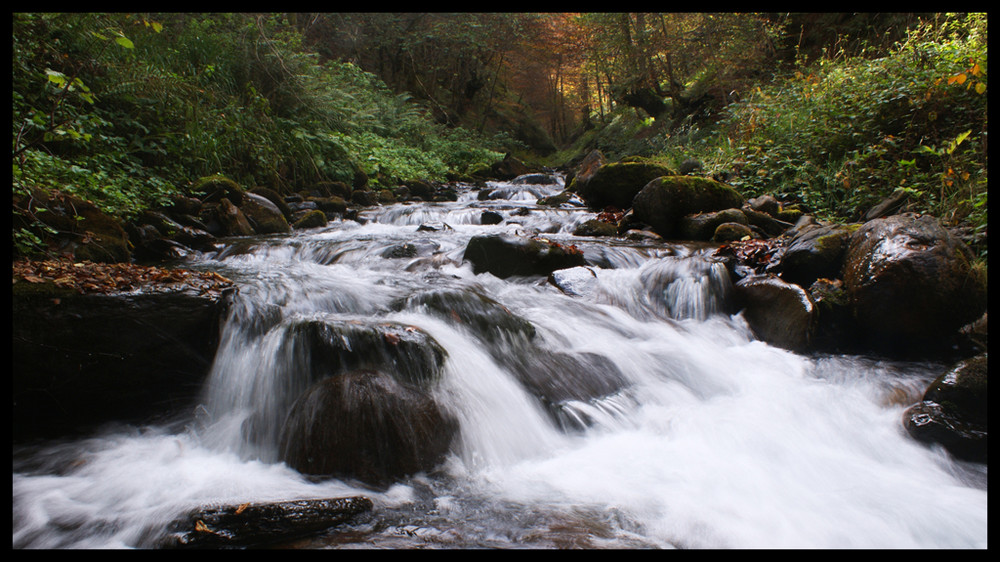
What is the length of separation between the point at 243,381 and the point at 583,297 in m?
3.47

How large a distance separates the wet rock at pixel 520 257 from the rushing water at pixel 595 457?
89 centimetres

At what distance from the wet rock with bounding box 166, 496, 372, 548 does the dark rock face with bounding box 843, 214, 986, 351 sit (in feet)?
14.5

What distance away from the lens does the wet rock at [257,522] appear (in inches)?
81.8

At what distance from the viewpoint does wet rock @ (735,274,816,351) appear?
4.41 m

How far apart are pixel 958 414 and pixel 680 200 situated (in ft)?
17.2

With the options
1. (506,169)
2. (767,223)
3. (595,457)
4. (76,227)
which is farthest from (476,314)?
(506,169)

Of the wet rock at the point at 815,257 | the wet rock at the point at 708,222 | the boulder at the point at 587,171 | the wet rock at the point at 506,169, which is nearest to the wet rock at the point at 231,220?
the wet rock at the point at 708,222

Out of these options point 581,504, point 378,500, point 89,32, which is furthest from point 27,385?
point 89,32

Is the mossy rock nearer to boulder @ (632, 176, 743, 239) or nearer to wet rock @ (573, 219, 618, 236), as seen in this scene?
wet rock @ (573, 219, 618, 236)

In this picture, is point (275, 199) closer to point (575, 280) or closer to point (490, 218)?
point (490, 218)

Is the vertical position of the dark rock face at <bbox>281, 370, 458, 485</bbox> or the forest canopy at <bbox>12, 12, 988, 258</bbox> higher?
the forest canopy at <bbox>12, 12, 988, 258</bbox>

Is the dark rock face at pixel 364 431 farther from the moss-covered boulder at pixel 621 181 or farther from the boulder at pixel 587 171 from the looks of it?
the boulder at pixel 587 171

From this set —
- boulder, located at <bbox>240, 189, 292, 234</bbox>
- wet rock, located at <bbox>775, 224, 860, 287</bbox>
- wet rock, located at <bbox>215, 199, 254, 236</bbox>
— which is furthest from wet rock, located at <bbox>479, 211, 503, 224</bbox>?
wet rock, located at <bbox>775, 224, 860, 287</bbox>

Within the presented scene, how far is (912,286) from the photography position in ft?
12.8
